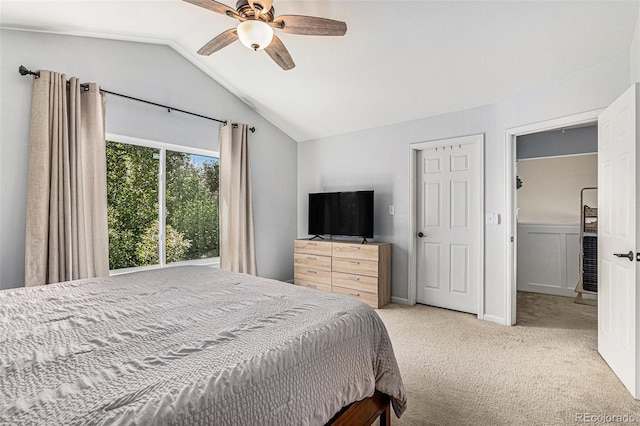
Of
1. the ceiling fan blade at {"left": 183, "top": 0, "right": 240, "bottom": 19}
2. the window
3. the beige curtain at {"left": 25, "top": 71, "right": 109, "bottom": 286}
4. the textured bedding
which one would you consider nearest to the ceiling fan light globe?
the ceiling fan blade at {"left": 183, "top": 0, "right": 240, "bottom": 19}

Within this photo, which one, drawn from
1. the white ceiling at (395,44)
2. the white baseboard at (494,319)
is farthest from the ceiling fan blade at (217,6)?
the white baseboard at (494,319)

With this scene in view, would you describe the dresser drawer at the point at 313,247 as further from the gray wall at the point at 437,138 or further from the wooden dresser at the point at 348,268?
the gray wall at the point at 437,138

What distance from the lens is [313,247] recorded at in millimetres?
4371

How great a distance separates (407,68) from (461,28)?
0.63 m

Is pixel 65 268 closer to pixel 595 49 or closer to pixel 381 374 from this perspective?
pixel 381 374

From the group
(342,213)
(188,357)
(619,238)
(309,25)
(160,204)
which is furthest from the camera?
(342,213)

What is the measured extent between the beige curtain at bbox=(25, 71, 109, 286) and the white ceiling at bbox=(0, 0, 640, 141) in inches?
24.6

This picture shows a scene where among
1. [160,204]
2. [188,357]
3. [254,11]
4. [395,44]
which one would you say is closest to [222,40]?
[254,11]

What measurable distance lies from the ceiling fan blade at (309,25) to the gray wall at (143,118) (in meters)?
2.06

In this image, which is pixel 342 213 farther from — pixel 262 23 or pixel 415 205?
pixel 262 23

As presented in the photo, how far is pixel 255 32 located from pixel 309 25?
377 mm

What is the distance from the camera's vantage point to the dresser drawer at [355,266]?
380 centimetres

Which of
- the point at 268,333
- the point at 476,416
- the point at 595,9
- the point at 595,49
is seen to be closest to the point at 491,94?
the point at 595,49

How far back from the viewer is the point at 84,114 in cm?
294
